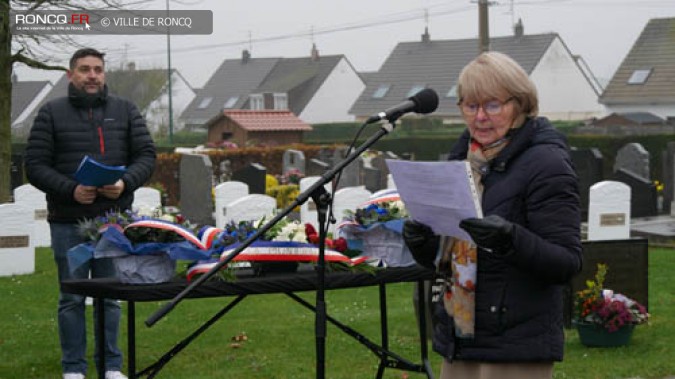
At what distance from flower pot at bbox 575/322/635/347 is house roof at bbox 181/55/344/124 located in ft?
228

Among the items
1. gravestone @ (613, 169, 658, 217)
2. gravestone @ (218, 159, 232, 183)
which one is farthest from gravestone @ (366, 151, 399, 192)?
gravestone @ (613, 169, 658, 217)

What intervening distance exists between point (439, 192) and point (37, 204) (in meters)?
14.5

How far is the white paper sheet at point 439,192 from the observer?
13.2ft

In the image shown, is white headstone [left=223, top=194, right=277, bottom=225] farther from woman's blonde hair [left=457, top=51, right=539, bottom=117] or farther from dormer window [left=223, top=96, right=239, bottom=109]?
dormer window [left=223, top=96, right=239, bottom=109]

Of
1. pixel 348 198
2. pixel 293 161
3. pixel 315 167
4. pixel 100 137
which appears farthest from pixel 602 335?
pixel 293 161

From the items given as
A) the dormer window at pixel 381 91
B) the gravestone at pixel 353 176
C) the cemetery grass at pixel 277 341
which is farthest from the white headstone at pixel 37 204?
the dormer window at pixel 381 91

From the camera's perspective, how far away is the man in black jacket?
7.31 metres

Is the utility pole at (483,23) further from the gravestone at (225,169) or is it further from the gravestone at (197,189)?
the gravestone at (197,189)

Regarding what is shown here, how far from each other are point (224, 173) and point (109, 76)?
136ft

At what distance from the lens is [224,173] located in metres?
26.8

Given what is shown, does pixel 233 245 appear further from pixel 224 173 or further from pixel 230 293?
pixel 224 173

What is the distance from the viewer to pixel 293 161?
92.6ft

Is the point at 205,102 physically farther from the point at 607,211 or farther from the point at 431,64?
the point at 607,211

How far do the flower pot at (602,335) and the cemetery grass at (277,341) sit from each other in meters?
0.08
